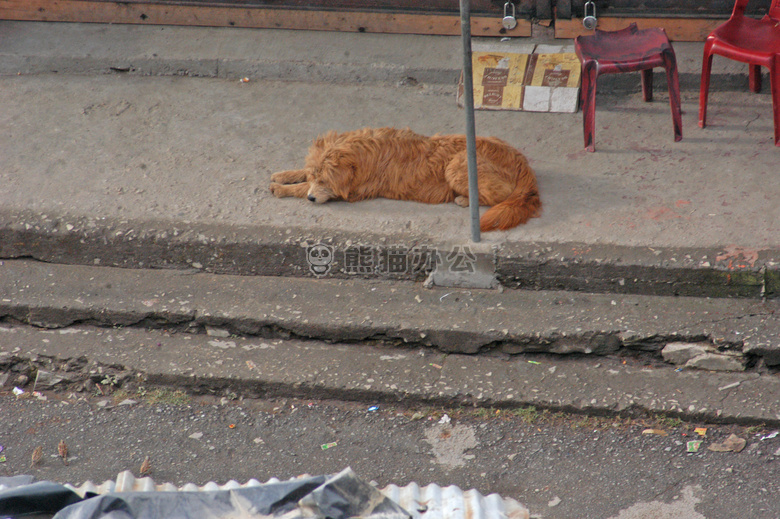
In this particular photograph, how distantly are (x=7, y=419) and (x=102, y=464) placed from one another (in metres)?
0.60

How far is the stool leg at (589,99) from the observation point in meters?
4.04

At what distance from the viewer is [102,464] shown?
9.21ft

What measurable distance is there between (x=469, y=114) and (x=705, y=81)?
2027 mm

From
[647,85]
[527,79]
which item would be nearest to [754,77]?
[647,85]

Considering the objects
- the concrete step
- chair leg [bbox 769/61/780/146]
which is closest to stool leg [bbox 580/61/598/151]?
chair leg [bbox 769/61/780/146]

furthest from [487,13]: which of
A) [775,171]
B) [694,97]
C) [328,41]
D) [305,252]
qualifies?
[305,252]

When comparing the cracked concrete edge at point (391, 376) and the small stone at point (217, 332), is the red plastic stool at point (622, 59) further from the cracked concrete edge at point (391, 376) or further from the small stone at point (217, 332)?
the small stone at point (217, 332)

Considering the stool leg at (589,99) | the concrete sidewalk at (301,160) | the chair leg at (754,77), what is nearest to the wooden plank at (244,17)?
the concrete sidewalk at (301,160)

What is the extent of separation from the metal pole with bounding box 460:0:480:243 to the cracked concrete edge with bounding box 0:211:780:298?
0.17 metres

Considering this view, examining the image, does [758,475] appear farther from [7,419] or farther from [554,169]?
[7,419]

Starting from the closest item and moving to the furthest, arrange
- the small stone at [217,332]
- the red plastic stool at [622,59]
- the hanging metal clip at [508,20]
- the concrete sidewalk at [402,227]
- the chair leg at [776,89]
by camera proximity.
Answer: the concrete sidewalk at [402,227]
the small stone at [217,332]
the chair leg at [776,89]
the red plastic stool at [622,59]
the hanging metal clip at [508,20]

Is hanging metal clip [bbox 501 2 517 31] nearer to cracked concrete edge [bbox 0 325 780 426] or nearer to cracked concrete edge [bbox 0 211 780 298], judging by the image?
cracked concrete edge [bbox 0 211 780 298]

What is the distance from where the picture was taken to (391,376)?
314 cm

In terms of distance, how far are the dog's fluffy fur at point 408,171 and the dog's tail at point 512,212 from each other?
0.04 ft
